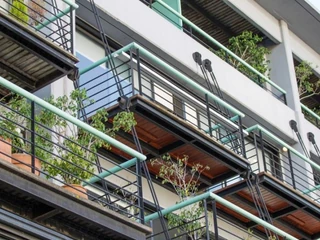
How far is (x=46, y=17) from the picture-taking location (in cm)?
1758

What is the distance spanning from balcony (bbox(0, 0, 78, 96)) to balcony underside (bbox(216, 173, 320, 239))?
226 inches

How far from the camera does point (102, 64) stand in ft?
64.4

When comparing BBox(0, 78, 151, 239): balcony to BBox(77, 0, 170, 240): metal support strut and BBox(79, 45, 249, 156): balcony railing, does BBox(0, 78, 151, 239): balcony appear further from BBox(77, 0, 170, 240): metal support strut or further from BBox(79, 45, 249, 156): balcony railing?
BBox(79, 45, 249, 156): balcony railing

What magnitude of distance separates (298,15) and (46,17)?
11157mm

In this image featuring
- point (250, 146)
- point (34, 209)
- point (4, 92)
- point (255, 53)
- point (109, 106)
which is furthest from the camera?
point (255, 53)

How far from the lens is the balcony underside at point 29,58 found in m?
14.9

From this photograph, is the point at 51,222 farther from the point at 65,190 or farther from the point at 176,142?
the point at 176,142

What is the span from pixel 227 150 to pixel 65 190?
680 cm

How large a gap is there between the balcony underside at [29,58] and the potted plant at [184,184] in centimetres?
312

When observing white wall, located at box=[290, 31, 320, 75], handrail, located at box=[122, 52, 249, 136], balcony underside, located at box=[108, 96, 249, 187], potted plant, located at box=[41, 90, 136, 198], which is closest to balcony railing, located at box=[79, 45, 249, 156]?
handrail, located at box=[122, 52, 249, 136]

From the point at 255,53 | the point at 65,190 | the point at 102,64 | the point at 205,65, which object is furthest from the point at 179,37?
the point at 65,190

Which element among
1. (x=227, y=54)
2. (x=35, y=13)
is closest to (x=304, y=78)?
(x=227, y=54)

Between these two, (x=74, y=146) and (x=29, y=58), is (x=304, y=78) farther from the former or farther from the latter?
(x=74, y=146)

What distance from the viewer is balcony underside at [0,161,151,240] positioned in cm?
1235
